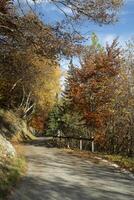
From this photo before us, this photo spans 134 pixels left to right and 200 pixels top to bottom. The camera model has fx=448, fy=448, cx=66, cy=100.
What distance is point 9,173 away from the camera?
17.0 m

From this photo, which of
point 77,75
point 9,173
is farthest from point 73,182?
point 77,75

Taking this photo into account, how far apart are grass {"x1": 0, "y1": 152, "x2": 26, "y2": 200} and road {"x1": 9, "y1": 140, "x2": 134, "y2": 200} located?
0.27 meters

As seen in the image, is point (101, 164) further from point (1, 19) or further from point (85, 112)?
point (85, 112)

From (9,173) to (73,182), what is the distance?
2.48m

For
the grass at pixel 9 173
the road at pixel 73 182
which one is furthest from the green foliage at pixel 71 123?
the grass at pixel 9 173

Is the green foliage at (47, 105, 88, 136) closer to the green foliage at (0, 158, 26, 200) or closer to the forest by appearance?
the forest

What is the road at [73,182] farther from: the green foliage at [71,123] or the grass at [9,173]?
the green foliage at [71,123]

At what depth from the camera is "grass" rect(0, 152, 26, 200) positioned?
47.5ft

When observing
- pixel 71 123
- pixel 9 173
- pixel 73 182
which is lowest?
pixel 73 182

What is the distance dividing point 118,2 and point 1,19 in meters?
4.75

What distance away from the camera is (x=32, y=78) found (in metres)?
49.1

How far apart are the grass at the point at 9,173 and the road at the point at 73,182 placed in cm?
27

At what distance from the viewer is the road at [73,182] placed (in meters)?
14.5

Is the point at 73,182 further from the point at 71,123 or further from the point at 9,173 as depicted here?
the point at 71,123
